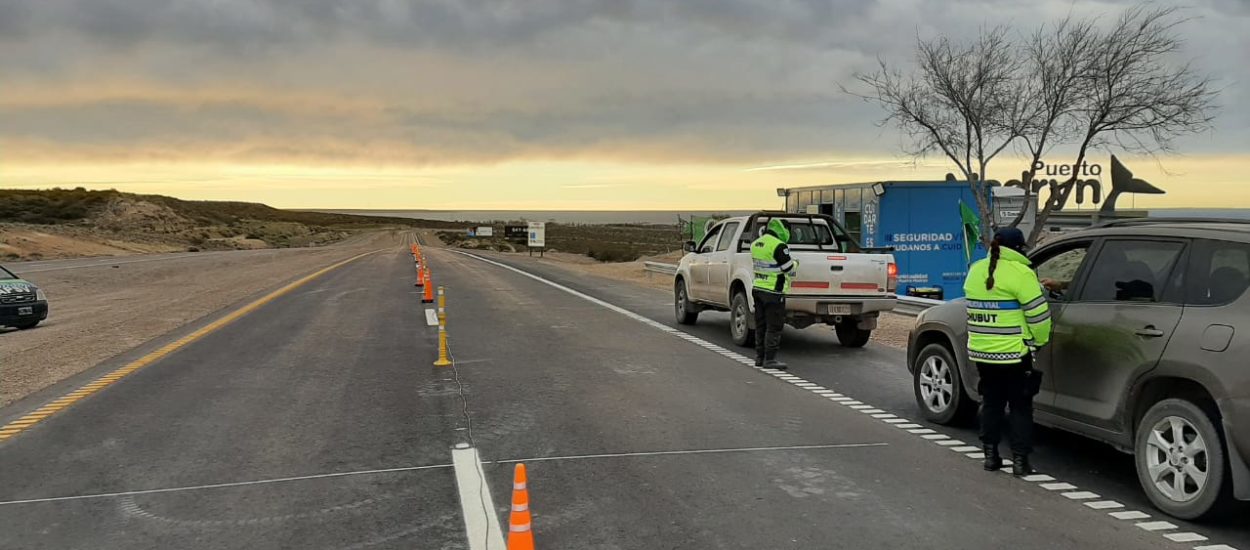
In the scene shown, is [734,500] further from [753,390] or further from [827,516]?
[753,390]

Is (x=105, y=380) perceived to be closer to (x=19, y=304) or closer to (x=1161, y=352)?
(x=19, y=304)

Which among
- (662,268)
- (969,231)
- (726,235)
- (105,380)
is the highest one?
(969,231)

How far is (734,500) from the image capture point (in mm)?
4965

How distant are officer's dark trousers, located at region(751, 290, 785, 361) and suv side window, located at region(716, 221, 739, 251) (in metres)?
2.61

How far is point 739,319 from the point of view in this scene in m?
11.6

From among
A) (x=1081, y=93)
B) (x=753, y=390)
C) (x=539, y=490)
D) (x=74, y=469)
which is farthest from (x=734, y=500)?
(x=1081, y=93)

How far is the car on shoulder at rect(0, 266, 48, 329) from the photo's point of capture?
15.6 metres

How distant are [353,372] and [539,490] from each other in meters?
4.85

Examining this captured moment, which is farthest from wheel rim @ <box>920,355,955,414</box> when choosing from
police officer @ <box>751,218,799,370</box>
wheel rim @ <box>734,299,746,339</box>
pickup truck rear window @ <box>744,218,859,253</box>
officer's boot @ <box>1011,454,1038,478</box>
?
pickup truck rear window @ <box>744,218,859,253</box>

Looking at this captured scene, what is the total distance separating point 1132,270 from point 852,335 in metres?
6.58

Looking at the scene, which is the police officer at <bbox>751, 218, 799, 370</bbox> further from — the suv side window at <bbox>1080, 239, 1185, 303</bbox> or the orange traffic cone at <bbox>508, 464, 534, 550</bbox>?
the orange traffic cone at <bbox>508, 464, 534, 550</bbox>

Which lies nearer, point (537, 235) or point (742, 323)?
point (742, 323)

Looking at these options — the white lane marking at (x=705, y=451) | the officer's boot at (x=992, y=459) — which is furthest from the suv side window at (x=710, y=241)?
the officer's boot at (x=992, y=459)

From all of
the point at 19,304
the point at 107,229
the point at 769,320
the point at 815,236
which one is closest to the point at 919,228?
the point at 815,236
